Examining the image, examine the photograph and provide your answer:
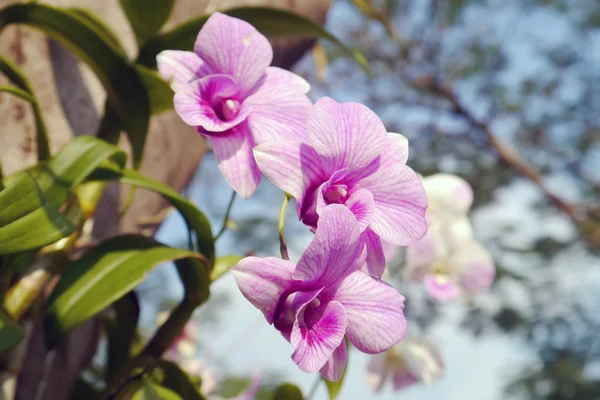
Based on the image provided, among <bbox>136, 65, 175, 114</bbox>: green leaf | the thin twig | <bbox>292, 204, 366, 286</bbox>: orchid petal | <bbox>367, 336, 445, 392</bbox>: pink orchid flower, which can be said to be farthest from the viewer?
the thin twig

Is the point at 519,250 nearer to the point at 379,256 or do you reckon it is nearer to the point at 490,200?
the point at 490,200

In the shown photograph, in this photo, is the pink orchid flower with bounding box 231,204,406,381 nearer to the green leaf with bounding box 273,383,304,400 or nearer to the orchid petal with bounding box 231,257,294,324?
the orchid petal with bounding box 231,257,294,324

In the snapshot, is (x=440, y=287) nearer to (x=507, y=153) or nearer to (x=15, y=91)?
(x=15, y=91)

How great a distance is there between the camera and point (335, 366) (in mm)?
292

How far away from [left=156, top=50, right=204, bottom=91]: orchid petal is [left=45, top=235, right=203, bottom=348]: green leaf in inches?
5.0

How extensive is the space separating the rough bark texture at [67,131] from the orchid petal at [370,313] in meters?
0.36

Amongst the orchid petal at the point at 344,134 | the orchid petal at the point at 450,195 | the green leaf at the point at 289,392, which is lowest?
the green leaf at the point at 289,392

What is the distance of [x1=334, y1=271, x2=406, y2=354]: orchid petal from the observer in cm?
28

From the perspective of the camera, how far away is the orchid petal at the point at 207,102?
325mm

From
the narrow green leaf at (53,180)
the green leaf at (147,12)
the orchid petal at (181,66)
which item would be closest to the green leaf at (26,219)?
the narrow green leaf at (53,180)

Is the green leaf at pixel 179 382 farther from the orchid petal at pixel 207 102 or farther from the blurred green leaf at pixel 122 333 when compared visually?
the orchid petal at pixel 207 102

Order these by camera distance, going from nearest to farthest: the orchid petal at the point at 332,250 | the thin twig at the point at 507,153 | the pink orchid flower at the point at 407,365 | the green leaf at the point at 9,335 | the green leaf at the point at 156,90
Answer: the orchid petal at the point at 332,250, the green leaf at the point at 9,335, the green leaf at the point at 156,90, the pink orchid flower at the point at 407,365, the thin twig at the point at 507,153

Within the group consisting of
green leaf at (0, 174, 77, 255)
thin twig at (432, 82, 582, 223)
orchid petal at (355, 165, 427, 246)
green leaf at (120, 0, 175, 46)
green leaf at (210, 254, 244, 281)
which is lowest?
thin twig at (432, 82, 582, 223)

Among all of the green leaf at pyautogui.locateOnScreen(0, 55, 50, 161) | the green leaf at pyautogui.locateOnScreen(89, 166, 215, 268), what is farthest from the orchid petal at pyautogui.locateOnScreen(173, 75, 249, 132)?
the green leaf at pyautogui.locateOnScreen(0, 55, 50, 161)
